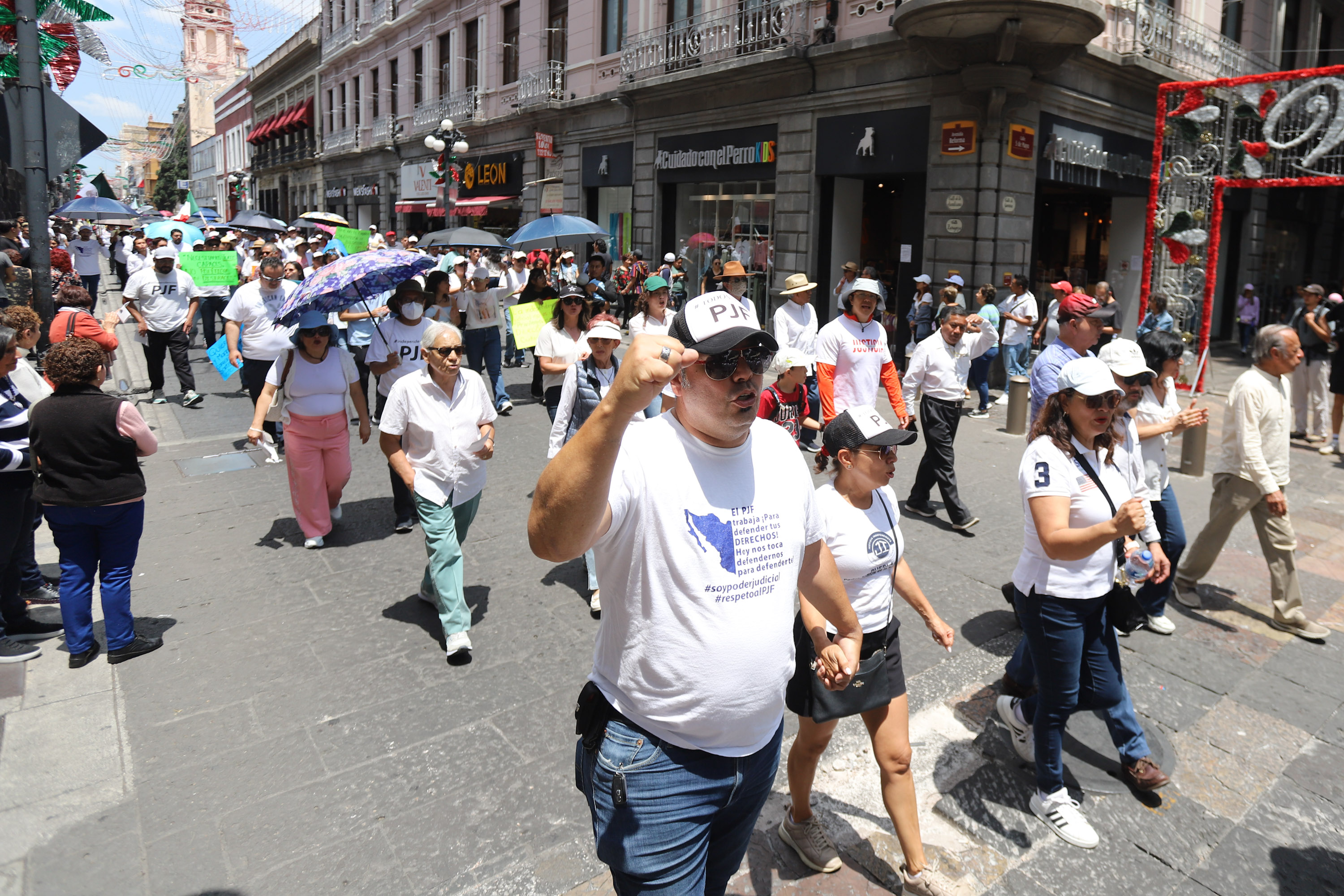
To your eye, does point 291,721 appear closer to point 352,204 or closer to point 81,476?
point 81,476

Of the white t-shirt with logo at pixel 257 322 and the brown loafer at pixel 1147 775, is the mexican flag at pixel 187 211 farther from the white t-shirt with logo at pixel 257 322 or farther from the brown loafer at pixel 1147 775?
the brown loafer at pixel 1147 775

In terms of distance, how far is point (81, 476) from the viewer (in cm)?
442

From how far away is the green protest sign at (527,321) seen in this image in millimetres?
11414

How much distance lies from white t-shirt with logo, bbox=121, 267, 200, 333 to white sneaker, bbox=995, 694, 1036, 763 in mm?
11213

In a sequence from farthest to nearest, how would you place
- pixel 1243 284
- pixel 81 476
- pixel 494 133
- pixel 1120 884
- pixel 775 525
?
pixel 494 133, pixel 1243 284, pixel 81 476, pixel 1120 884, pixel 775 525

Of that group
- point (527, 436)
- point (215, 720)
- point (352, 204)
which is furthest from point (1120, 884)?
point (352, 204)

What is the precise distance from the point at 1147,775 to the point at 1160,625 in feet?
6.64

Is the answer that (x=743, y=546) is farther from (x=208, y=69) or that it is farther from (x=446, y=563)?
(x=208, y=69)

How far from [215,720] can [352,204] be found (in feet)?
132

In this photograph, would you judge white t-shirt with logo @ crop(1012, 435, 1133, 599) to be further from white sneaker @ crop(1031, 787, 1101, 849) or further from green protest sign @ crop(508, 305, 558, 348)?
green protest sign @ crop(508, 305, 558, 348)

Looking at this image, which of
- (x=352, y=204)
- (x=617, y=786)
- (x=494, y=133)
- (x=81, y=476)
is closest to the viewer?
(x=617, y=786)

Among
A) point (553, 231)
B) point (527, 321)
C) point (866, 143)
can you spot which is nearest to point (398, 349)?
point (527, 321)

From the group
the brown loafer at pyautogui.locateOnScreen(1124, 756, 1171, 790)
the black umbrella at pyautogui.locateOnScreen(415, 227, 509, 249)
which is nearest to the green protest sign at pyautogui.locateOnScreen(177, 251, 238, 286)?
the black umbrella at pyautogui.locateOnScreen(415, 227, 509, 249)

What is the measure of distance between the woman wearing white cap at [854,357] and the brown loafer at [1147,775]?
148 inches
